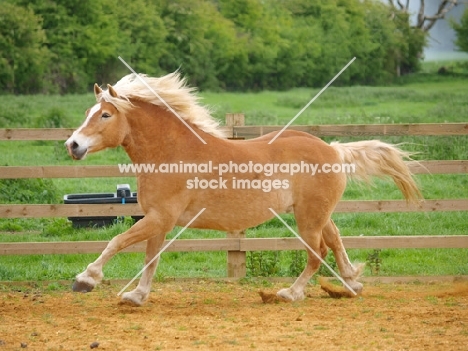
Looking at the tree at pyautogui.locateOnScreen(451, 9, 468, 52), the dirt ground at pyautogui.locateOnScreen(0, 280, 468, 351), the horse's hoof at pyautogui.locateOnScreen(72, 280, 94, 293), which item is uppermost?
the tree at pyautogui.locateOnScreen(451, 9, 468, 52)

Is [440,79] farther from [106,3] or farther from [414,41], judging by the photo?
[106,3]

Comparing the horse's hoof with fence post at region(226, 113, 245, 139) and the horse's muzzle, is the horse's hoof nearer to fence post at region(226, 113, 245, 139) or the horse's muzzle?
the horse's muzzle

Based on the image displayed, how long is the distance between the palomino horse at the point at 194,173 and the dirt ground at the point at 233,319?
405 mm

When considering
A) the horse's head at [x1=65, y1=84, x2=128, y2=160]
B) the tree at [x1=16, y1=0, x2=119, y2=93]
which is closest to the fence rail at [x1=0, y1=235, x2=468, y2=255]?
the horse's head at [x1=65, y1=84, x2=128, y2=160]

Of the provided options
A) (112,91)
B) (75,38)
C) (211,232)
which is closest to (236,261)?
(211,232)

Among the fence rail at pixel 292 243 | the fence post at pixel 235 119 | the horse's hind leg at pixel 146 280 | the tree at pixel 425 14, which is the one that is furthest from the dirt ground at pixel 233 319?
the tree at pixel 425 14

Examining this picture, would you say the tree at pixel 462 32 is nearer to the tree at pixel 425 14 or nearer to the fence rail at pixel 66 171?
the tree at pixel 425 14

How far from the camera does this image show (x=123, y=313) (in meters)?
6.54

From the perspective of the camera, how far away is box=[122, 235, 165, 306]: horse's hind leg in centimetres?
683

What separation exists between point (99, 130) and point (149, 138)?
49 cm

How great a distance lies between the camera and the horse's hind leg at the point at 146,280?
6.83m

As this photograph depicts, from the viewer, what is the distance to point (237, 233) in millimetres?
8297

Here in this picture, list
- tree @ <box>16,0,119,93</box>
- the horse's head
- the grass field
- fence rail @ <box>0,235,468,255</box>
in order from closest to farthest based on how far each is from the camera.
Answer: the horse's head, fence rail @ <box>0,235,468,255</box>, the grass field, tree @ <box>16,0,119,93</box>

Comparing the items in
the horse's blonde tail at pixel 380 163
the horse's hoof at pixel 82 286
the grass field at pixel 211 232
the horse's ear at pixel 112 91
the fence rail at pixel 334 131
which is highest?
the horse's ear at pixel 112 91
